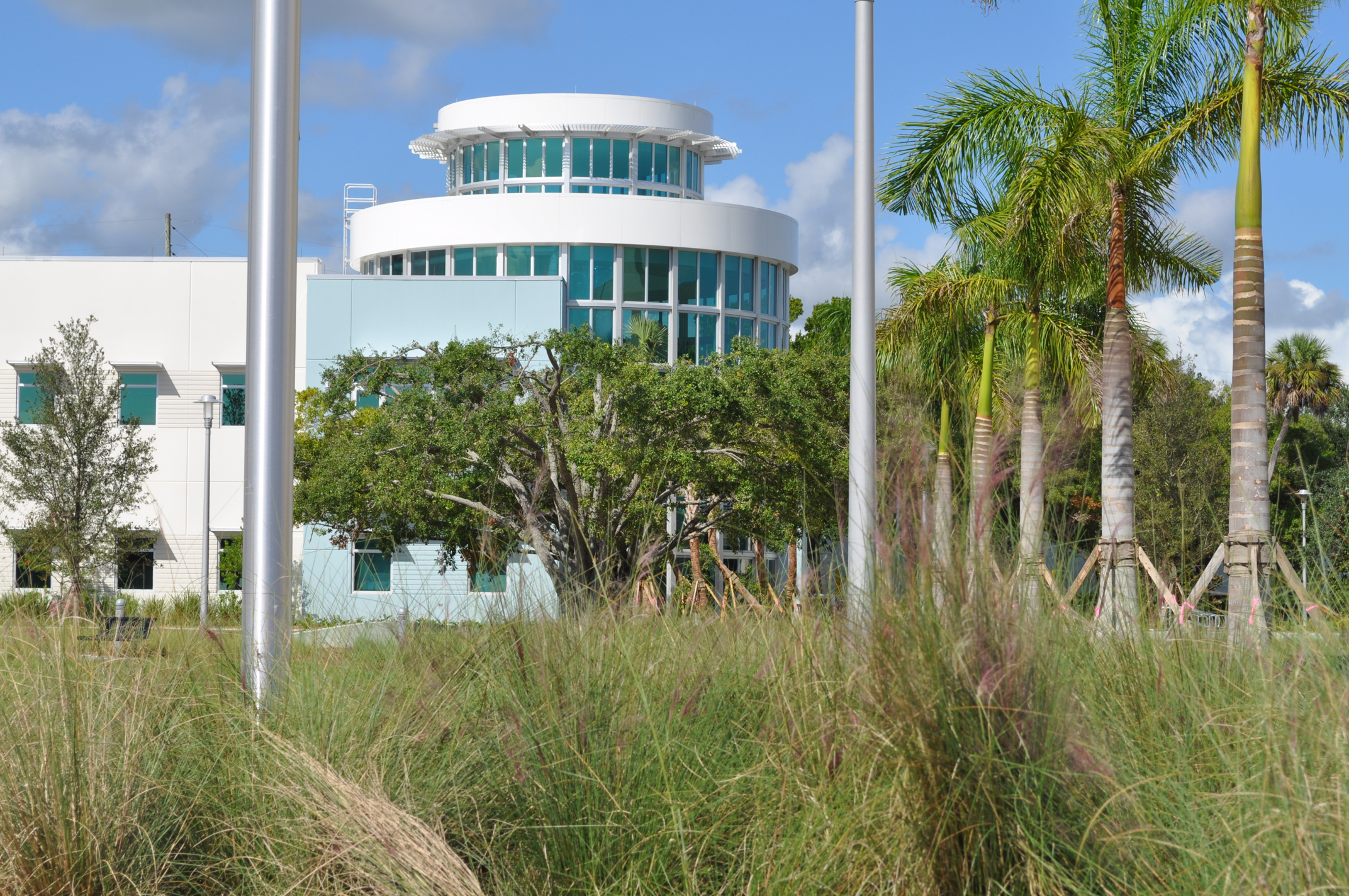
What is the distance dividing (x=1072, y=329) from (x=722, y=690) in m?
20.1

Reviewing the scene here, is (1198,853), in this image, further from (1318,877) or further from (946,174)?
(946,174)

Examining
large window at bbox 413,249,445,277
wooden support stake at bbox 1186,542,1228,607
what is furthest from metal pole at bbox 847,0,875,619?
large window at bbox 413,249,445,277

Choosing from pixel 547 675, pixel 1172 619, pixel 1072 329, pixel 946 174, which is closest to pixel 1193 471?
pixel 1072 329

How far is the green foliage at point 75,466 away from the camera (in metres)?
30.2

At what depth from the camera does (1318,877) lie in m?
2.94

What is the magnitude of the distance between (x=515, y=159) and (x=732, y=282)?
804cm

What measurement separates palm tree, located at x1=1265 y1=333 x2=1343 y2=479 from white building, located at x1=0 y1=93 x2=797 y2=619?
2002cm

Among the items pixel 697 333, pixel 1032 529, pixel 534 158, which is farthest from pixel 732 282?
pixel 1032 529

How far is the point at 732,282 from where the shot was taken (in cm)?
3916

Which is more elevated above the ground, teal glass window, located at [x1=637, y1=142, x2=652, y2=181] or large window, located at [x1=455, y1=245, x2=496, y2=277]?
teal glass window, located at [x1=637, y1=142, x2=652, y2=181]

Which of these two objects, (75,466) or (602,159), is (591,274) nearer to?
(602,159)

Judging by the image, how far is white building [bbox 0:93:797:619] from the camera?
114 feet

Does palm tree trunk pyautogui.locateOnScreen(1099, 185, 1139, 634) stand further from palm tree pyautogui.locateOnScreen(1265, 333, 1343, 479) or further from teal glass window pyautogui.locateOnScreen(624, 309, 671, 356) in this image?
palm tree pyautogui.locateOnScreen(1265, 333, 1343, 479)

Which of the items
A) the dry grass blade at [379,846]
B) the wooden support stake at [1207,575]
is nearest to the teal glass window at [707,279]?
the wooden support stake at [1207,575]
